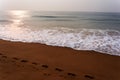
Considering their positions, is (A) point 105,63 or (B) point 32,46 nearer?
(A) point 105,63

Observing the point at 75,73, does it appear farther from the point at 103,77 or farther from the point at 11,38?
the point at 11,38

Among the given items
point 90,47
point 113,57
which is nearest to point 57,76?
point 113,57

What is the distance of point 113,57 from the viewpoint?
156 inches

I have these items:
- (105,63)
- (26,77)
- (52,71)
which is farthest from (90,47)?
(26,77)

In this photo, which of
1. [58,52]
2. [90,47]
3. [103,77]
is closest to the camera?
[103,77]

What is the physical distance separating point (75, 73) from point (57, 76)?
343 mm

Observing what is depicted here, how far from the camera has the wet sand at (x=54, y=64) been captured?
2992 mm

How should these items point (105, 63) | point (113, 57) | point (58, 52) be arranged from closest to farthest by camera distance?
point (105, 63), point (113, 57), point (58, 52)

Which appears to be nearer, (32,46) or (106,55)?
(106,55)

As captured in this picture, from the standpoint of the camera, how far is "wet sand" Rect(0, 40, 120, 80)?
9.82ft

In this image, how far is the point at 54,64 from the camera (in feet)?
11.5

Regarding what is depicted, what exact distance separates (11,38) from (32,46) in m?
1.23

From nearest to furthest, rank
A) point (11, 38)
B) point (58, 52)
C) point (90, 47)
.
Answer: point (58, 52) < point (90, 47) < point (11, 38)

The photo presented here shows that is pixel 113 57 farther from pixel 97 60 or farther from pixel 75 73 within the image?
pixel 75 73
